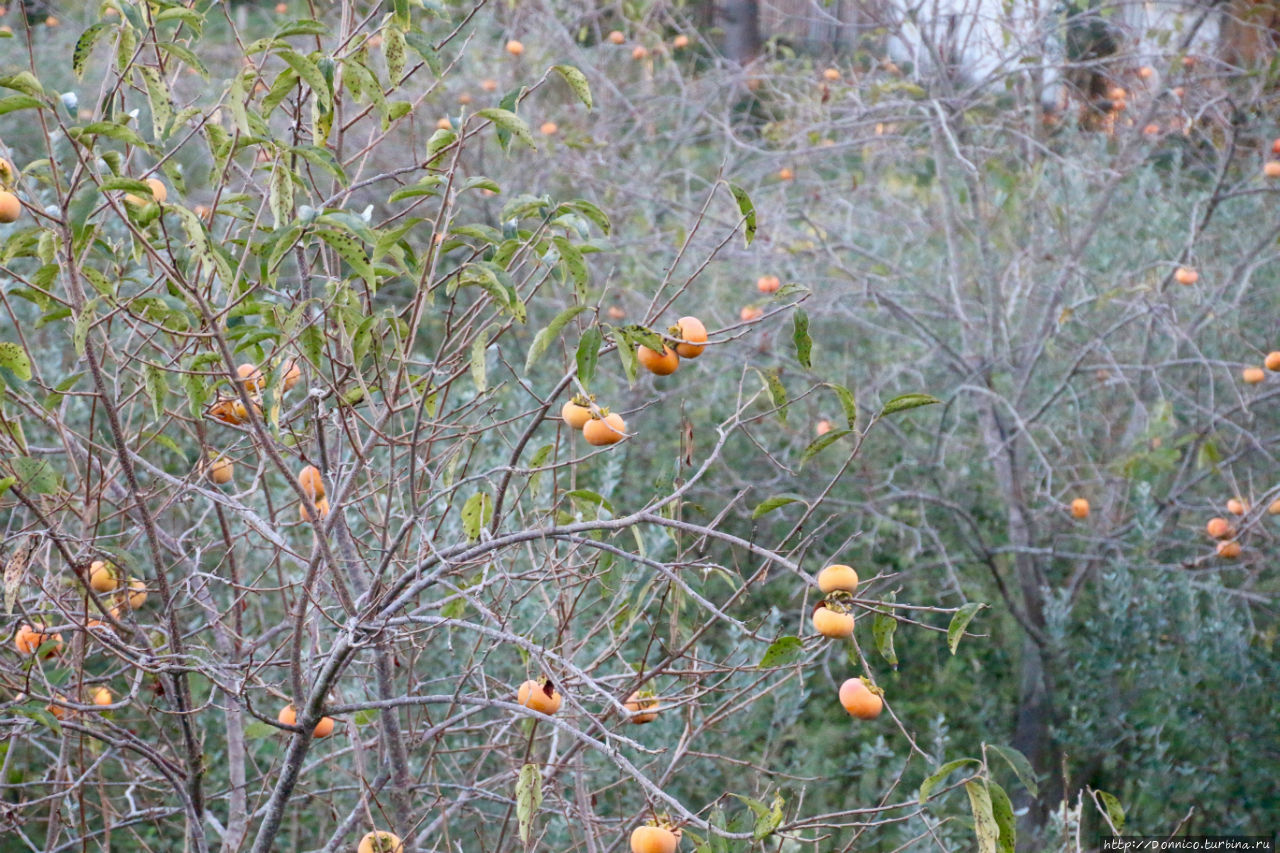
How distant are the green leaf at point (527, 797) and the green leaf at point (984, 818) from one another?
440 mm

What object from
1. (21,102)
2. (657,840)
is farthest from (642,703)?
(21,102)

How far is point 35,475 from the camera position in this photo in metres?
1.37

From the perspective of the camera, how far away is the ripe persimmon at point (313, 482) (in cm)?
152

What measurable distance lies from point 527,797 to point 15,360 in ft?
2.64

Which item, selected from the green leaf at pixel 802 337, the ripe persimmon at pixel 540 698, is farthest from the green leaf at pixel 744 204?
the ripe persimmon at pixel 540 698

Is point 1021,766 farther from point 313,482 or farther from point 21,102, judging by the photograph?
point 21,102

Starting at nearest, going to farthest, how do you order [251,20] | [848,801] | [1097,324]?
[848,801], [1097,324], [251,20]

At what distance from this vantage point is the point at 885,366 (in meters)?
4.30

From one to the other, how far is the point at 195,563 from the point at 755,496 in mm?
2420

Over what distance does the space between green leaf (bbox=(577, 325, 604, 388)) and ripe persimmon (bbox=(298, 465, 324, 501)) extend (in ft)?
1.76

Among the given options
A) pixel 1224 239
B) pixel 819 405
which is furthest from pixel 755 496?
pixel 1224 239

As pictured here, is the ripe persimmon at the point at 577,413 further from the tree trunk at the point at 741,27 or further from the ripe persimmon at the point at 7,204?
the tree trunk at the point at 741,27

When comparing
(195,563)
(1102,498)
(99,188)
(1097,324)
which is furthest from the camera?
(1097,324)

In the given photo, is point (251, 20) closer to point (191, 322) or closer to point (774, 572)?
point (774, 572)
